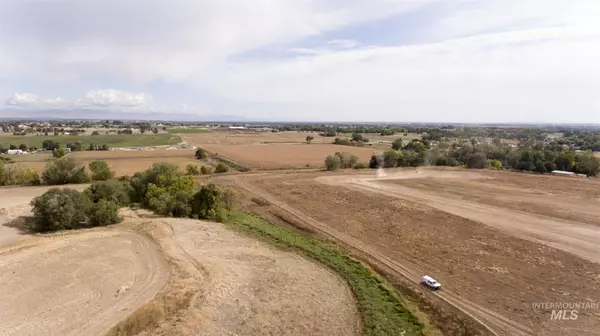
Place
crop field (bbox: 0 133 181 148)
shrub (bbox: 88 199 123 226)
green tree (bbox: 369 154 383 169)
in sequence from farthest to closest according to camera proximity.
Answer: crop field (bbox: 0 133 181 148) < green tree (bbox: 369 154 383 169) < shrub (bbox: 88 199 123 226)

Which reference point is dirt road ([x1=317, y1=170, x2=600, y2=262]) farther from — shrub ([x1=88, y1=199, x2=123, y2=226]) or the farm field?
the farm field

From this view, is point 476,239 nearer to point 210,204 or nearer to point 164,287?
point 164,287

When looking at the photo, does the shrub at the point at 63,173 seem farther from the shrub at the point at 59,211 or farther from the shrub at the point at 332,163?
the shrub at the point at 332,163

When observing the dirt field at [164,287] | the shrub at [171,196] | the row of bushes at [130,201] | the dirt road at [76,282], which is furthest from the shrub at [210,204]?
the dirt road at [76,282]

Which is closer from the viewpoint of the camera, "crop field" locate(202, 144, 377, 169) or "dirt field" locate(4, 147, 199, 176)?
"dirt field" locate(4, 147, 199, 176)

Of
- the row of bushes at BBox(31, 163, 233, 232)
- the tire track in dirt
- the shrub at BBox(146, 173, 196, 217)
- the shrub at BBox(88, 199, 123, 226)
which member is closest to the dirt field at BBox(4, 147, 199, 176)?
the row of bushes at BBox(31, 163, 233, 232)

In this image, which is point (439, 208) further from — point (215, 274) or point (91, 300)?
point (91, 300)
